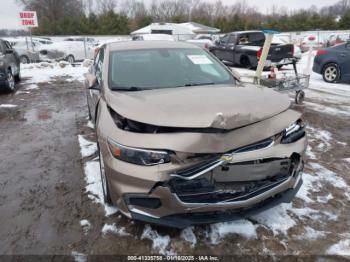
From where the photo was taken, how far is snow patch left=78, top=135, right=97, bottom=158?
4395mm

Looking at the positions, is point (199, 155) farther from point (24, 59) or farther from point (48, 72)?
point (24, 59)

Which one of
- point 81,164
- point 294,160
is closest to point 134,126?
point 294,160

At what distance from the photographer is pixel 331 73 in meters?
9.90

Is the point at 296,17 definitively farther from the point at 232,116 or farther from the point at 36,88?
the point at 232,116

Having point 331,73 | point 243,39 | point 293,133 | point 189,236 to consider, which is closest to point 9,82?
point 189,236

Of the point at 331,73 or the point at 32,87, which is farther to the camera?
the point at 32,87

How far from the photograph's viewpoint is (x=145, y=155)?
2262mm

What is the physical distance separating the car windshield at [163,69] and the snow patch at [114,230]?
140 centimetres

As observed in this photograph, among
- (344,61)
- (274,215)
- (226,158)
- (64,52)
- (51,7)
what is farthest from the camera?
(51,7)

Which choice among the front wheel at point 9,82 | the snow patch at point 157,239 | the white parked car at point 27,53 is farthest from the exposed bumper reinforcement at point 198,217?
the white parked car at point 27,53

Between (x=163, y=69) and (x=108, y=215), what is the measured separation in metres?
1.82

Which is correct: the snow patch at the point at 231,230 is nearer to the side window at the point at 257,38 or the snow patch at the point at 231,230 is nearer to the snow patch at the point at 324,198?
the snow patch at the point at 324,198

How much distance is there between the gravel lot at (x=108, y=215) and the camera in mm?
2498

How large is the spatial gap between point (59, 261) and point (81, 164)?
5.99 ft
